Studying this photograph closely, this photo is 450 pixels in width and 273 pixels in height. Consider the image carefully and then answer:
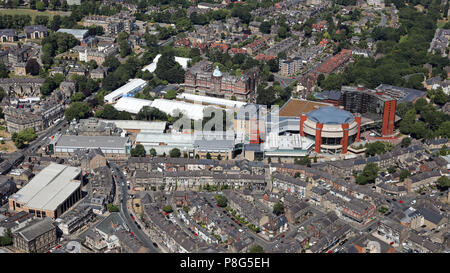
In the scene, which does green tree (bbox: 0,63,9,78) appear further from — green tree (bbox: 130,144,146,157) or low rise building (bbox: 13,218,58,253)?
low rise building (bbox: 13,218,58,253)

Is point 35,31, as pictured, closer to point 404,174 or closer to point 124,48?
point 124,48

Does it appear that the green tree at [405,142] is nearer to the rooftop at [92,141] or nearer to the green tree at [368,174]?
the green tree at [368,174]

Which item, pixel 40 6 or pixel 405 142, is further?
pixel 40 6

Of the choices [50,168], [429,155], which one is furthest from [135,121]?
[429,155]

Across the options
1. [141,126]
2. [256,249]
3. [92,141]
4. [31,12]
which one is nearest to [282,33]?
[141,126]

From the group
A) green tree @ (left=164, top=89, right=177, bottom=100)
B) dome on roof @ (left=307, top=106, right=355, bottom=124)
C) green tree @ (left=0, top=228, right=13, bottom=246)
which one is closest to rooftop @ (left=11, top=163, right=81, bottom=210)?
green tree @ (left=0, top=228, right=13, bottom=246)

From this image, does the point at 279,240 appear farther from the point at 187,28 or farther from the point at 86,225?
the point at 187,28
